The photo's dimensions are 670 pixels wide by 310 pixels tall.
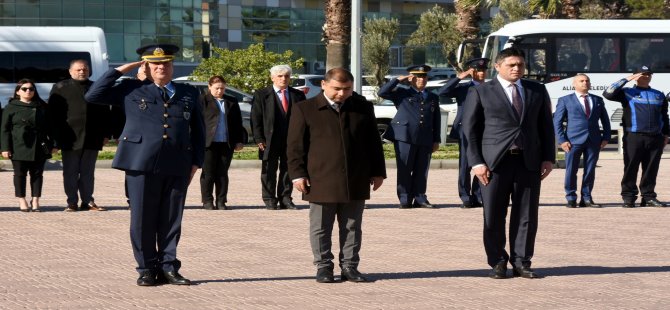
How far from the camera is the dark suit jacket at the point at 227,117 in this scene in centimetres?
1667

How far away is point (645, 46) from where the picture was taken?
36.2 metres

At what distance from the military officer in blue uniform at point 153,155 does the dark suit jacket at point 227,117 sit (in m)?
6.57

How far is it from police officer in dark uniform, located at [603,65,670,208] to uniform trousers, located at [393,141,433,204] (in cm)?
233

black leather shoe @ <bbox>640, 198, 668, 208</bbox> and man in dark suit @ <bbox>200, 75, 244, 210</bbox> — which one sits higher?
man in dark suit @ <bbox>200, 75, 244, 210</bbox>

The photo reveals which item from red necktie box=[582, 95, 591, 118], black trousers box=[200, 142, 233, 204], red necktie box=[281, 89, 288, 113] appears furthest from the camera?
red necktie box=[582, 95, 591, 118]

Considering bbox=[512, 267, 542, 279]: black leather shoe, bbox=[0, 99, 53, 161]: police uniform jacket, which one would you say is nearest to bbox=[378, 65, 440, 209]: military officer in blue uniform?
bbox=[0, 99, 53, 161]: police uniform jacket

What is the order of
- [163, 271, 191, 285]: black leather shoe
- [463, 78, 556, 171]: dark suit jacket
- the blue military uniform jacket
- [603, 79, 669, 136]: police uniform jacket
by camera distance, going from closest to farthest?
1. the blue military uniform jacket
2. [163, 271, 191, 285]: black leather shoe
3. [463, 78, 556, 171]: dark suit jacket
4. [603, 79, 669, 136]: police uniform jacket

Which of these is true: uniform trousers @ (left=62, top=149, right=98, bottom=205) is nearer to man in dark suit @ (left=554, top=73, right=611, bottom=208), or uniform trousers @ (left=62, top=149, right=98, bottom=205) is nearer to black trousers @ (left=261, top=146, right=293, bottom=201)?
black trousers @ (left=261, top=146, right=293, bottom=201)

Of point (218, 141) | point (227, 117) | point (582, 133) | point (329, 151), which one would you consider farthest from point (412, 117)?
point (329, 151)

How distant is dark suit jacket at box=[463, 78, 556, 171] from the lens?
10461mm

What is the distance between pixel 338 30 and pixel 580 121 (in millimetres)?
15521

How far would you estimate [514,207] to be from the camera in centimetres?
1059

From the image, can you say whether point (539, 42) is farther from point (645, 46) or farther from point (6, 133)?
point (6, 133)

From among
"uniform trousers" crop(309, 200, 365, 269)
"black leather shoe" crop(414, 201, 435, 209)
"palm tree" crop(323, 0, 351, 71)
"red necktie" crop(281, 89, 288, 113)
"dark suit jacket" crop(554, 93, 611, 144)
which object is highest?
"palm tree" crop(323, 0, 351, 71)
